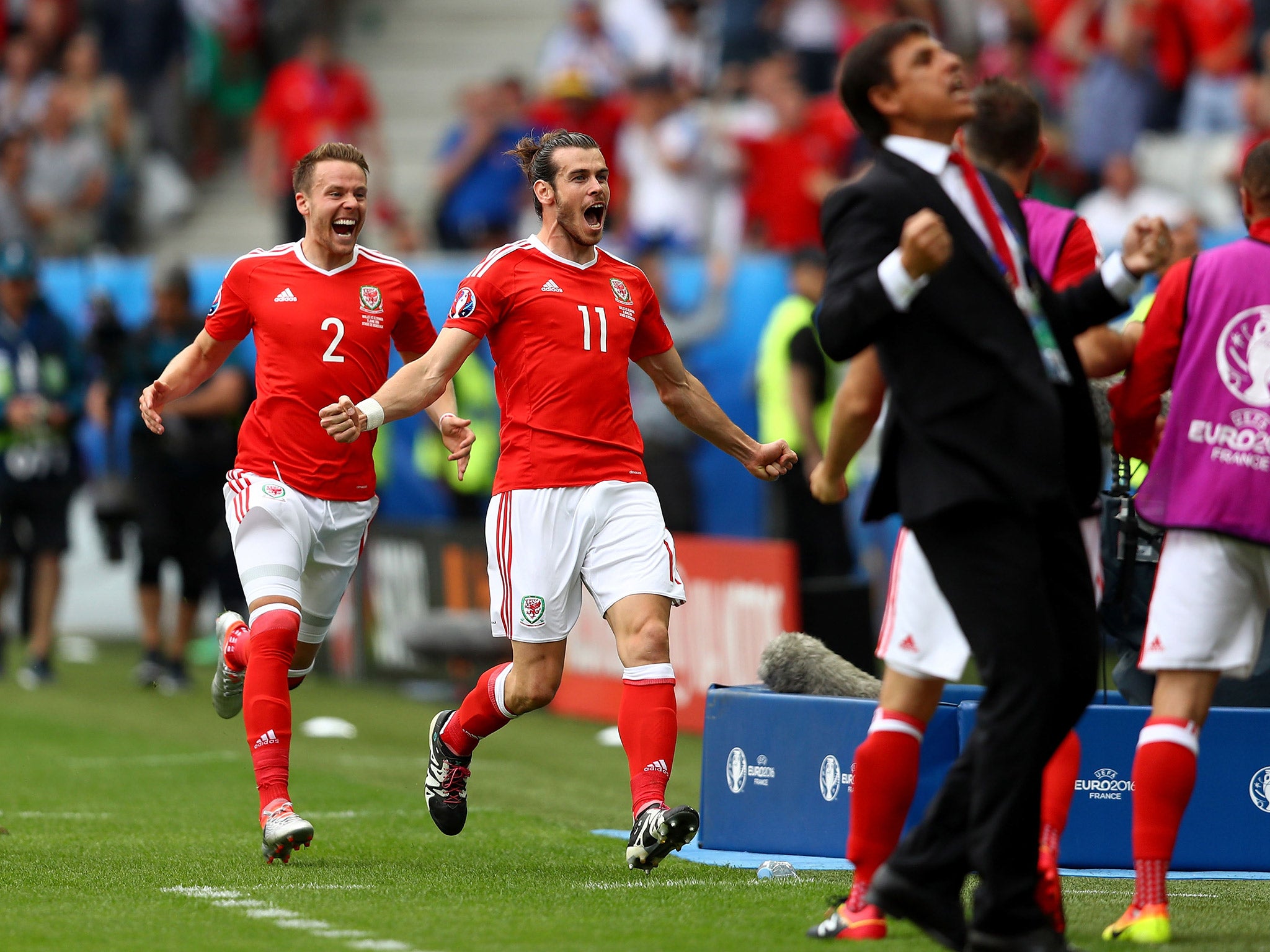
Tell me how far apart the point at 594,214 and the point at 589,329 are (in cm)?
39

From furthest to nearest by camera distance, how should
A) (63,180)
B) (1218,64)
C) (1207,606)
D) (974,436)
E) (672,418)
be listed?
(63,180) < (1218,64) < (672,418) < (1207,606) < (974,436)

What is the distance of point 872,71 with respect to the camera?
484 cm

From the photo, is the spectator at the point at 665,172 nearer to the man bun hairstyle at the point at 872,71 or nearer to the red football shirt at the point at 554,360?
the red football shirt at the point at 554,360

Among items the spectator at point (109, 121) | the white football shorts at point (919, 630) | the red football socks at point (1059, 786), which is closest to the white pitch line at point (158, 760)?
the red football socks at point (1059, 786)

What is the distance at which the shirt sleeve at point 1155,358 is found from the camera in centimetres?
546

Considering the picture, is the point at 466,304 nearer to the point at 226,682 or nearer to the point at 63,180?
the point at 226,682

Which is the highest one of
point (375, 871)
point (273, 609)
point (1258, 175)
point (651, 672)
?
point (1258, 175)

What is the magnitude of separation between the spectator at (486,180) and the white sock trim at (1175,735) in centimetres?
1189

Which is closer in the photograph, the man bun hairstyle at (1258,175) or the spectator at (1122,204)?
the man bun hairstyle at (1258,175)

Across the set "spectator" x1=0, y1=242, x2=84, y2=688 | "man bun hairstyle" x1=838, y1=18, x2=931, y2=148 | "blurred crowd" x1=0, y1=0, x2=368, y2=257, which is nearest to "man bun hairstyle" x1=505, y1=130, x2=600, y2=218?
"man bun hairstyle" x1=838, y1=18, x2=931, y2=148

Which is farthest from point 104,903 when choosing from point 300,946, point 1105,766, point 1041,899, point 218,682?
point 1105,766

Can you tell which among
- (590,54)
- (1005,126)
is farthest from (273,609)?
(590,54)

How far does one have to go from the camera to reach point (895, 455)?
491cm

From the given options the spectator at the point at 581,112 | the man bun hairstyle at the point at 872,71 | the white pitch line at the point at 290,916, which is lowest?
the white pitch line at the point at 290,916
